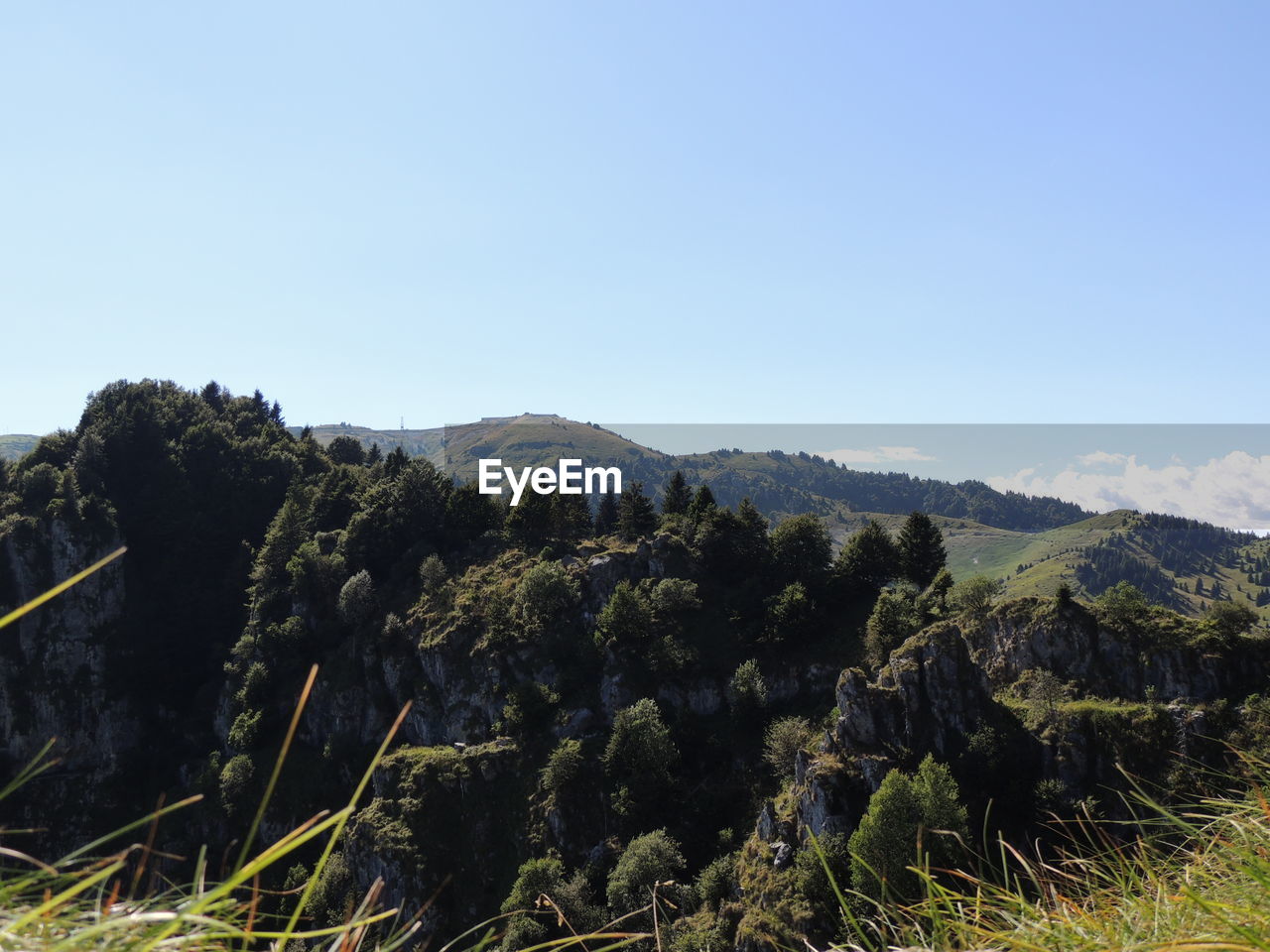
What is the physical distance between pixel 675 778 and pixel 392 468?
221 ft

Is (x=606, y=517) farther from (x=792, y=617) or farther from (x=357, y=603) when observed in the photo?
(x=792, y=617)

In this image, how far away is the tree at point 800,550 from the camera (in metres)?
66.8

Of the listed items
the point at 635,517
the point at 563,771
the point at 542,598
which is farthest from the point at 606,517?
the point at 563,771

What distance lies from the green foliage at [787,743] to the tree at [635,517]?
33.4m

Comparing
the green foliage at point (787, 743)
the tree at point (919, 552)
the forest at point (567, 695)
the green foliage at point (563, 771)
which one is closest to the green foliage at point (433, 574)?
the forest at point (567, 695)

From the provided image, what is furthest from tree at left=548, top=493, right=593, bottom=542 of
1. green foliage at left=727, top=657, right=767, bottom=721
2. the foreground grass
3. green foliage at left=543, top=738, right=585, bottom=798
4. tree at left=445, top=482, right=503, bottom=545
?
the foreground grass

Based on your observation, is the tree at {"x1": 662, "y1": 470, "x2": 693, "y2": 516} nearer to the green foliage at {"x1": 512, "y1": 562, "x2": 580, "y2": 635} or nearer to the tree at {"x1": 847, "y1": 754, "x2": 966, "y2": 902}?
the green foliage at {"x1": 512, "y1": 562, "x2": 580, "y2": 635}

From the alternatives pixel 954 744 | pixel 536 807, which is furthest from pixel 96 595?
pixel 954 744

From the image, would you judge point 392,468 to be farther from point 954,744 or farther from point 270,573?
point 954,744

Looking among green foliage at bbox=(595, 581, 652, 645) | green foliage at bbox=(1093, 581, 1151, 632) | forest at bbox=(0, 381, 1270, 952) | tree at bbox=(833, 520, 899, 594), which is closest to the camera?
forest at bbox=(0, 381, 1270, 952)

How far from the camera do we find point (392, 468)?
327 ft

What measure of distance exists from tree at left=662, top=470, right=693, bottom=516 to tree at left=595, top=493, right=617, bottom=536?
735cm

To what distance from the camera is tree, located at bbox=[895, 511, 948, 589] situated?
215 ft

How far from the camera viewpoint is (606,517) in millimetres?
88062
